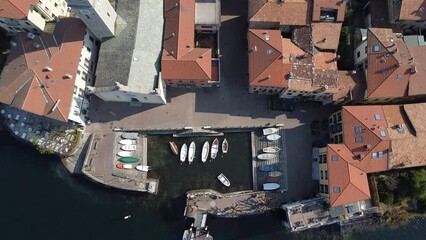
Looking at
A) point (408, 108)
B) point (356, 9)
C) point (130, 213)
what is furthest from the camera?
point (356, 9)

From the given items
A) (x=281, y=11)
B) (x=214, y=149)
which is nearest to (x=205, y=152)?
(x=214, y=149)

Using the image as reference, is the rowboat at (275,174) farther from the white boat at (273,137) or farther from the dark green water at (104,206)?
the white boat at (273,137)

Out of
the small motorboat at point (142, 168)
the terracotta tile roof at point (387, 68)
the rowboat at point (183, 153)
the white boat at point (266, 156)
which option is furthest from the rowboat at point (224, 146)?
the terracotta tile roof at point (387, 68)

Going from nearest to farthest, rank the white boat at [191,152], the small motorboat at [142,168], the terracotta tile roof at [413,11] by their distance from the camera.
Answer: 1. the terracotta tile roof at [413,11]
2. the small motorboat at [142,168]
3. the white boat at [191,152]

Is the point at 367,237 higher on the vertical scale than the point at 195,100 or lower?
lower

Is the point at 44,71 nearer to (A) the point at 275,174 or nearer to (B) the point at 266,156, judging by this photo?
(B) the point at 266,156

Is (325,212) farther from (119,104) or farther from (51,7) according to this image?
(51,7)

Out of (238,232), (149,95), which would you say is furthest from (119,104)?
(238,232)

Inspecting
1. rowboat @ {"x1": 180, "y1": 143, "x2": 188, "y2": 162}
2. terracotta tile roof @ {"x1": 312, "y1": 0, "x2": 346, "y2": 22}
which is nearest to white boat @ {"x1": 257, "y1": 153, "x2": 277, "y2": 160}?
rowboat @ {"x1": 180, "y1": 143, "x2": 188, "y2": 162}

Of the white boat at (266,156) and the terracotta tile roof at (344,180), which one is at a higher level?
the white boat at (266,156)
